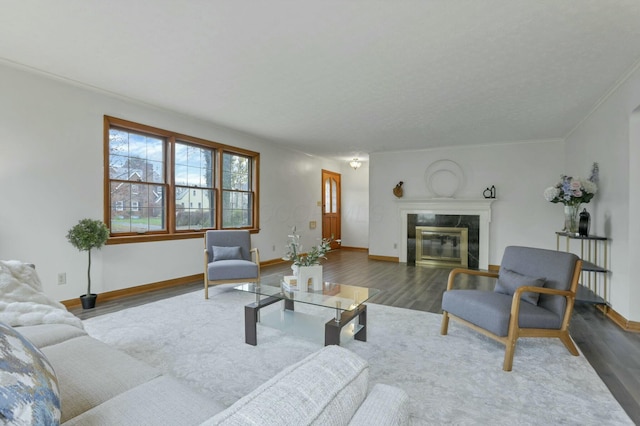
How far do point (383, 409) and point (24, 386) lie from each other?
32.8 inches

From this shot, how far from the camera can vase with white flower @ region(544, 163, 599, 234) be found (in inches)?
158

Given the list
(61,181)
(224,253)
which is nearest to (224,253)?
(224,253)

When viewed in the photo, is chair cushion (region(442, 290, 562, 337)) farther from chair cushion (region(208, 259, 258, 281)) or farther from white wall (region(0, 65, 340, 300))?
white wall (region(0, 65, 340, 300))

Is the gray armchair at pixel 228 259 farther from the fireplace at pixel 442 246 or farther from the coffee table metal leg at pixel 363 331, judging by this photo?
the fireplace at pixel 442 246

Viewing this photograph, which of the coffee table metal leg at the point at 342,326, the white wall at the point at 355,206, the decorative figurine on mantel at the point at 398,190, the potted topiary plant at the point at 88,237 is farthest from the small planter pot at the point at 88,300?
the white wall at the point at 355,206

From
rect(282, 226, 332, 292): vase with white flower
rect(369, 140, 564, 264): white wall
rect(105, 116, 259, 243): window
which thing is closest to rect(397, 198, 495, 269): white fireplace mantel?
rect(369, 140, 564, 264): white wall

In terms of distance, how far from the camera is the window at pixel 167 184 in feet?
14.4

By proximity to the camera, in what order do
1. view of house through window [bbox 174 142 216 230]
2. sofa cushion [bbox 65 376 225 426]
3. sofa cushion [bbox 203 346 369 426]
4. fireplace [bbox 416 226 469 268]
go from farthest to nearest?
fireplace [bbox 416 226 469 268]
view of house through window [bbox 174 142 216 230]
sofa cushion [bbox 65 376 225 426]
sofa cushion [bbox 203 346 369 426]

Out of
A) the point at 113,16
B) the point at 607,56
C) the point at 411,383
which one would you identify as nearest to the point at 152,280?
the point at 113,16

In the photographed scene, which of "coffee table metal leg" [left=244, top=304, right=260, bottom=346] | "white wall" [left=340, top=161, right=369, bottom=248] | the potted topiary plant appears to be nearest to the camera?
"coffee table metal leg" [left=244, top=304, right=260, bottom=346]

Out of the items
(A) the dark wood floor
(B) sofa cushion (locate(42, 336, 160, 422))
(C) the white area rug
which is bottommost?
(A) the dark wood floor

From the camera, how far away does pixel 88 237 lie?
12.0ft

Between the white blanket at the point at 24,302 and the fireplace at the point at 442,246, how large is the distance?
641cm

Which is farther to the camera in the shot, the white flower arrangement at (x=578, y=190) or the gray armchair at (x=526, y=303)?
the white flower arrangement at (x=578, y=190)
